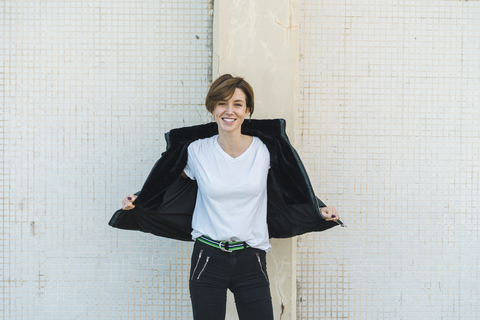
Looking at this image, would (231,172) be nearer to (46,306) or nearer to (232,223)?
(232,223)

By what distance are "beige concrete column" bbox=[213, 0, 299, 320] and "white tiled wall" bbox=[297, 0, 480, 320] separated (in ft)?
1.13

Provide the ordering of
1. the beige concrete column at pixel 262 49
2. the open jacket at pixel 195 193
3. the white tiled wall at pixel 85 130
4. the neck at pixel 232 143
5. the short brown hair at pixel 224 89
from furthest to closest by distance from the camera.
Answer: the white tiled wall at pixel 85 130
the beige concrete column at pixel 262 49
the open jacket at pixel 195 193
the neck at pixel 232 143
the short brown hair at pixel 224 89

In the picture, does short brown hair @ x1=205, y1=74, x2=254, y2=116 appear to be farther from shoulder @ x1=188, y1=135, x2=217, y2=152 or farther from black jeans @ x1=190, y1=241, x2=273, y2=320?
black jeans @ x1=190, y1=241, x2=273, y2=320

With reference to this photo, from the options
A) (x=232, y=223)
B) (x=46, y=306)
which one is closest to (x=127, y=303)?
(x=46, y=306)

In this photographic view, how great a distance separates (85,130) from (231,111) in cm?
138

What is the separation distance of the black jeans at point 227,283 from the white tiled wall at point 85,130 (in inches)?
34.9

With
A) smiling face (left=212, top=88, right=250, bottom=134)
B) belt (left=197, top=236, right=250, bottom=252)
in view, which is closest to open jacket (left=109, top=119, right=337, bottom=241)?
smiling face (left=212, top=88, right=250, bottom=134)

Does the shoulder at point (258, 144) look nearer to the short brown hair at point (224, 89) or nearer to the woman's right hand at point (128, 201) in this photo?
the short brown hair at point (224, 89)

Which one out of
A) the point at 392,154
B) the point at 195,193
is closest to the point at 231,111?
the point at 195,193

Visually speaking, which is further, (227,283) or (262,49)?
(262,49)

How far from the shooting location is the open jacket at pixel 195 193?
2037 mm

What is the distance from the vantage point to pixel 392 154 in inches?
108

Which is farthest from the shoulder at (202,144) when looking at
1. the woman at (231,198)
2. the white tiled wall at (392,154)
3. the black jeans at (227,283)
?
the white tiled wall at (392,154)

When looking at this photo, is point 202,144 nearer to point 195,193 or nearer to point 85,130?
point 195,193
